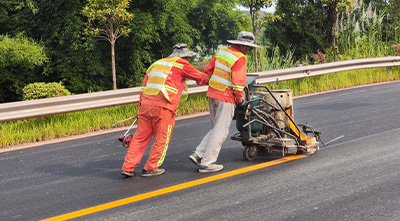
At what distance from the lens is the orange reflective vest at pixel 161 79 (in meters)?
6.55

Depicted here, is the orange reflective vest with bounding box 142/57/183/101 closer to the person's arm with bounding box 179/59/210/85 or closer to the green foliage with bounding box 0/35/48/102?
the person's arm with bounding box 179/59/210/85

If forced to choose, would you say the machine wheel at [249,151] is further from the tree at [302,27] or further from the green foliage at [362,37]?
the tree at [302,27]

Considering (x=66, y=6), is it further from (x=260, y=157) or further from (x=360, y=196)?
(x=360, y=196)

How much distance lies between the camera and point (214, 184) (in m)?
6.08

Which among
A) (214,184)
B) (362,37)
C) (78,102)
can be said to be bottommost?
(214,184)

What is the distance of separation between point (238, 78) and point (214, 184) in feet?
4.45

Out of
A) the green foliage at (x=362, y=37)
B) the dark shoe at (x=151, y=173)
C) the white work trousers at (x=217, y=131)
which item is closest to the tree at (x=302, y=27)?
the green foliage at (x=362, y=37)

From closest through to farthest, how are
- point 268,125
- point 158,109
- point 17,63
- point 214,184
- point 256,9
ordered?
point 214,184 → point 158,109 → point 268,125 → point 256,9 → point 17,63

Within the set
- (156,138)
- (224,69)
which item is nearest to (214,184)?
(156,138)

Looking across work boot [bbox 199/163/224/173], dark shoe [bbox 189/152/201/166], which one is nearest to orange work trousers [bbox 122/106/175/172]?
dark shoe [bbox 189/152/201/166]

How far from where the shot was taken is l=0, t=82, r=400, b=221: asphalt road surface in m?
5.17

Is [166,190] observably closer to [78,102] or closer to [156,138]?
[156,138]

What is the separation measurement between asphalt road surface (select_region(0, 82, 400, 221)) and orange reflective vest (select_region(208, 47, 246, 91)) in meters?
1.04

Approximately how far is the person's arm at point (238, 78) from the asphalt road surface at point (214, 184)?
945 millimetres
